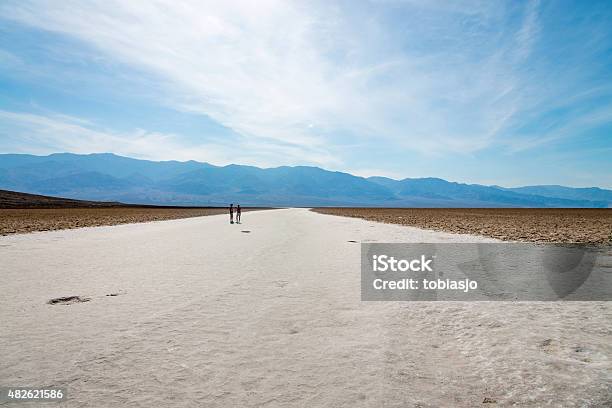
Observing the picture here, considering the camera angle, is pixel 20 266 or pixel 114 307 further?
pixel 20 266

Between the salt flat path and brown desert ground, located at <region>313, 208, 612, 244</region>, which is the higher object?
brown desert ground, located at <region>313, 208, 612, 244</region>

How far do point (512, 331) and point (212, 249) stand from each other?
12786mm

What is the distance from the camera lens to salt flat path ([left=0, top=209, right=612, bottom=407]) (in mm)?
3744

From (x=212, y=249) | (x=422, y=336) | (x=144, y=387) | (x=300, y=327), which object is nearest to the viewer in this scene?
(x=144, y=387)

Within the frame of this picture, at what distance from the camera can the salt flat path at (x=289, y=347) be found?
3.74 metres

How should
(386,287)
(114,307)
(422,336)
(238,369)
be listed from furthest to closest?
(386,287) < (114,307) < (422,336) < (238,369)

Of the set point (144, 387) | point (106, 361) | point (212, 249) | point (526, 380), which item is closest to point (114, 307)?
point (106, 361)

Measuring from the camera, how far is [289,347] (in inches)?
197

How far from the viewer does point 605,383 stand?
12.8ft

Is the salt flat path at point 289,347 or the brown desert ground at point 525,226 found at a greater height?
the brown desert ground at point 525,226

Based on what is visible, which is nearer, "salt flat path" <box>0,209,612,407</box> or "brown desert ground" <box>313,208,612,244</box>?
"salt flat path" <box>0,209,612,407</box>

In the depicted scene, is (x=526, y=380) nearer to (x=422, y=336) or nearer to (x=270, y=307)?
(x=422, y=336)

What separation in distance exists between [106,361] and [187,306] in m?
2.57

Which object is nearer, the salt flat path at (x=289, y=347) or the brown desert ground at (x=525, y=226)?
the salt flat path at (x=289, y=347)
